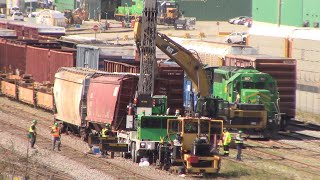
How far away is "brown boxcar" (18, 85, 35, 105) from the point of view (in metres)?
47.7

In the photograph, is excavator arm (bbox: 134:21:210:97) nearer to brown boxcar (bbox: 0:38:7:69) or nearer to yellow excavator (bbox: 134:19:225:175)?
yellow excavator (bbox: 134:19:225:175)

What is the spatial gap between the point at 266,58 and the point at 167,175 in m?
13.6

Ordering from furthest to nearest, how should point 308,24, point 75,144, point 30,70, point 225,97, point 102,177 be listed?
point 308,24, point 30,70, point 225,97, point 75,144, point 102,177

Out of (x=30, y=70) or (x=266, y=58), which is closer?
(x=266, y=58)

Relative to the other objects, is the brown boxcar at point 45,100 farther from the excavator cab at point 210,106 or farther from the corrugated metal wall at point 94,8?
the corrugated metal wall at point 94,8

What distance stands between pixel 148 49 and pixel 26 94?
15880 millimetres

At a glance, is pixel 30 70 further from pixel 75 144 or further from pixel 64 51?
pixel 75 144

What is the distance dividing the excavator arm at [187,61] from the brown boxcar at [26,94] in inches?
531

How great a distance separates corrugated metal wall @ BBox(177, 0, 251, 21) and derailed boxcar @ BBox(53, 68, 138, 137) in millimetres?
74439

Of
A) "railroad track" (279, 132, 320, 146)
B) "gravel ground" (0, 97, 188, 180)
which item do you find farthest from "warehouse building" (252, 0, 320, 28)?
"railroad track" (279, 132, 320, 146)

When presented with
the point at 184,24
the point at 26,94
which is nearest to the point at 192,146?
the point at 26,94

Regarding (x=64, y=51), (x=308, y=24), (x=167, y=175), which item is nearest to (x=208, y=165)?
(x=167, y=175)

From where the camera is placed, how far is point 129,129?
32.0 m

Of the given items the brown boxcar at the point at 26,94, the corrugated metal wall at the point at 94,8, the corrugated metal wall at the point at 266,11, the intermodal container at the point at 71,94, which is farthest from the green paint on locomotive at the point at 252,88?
the corrugated metal wall at the point at 94,8
